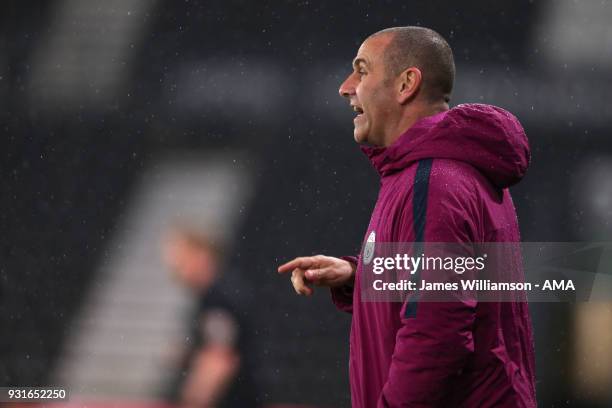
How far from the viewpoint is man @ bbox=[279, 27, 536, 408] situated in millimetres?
1016

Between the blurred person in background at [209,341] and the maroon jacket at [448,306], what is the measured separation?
1.12 metres

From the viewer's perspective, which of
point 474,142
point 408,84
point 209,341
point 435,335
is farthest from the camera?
point 209,341

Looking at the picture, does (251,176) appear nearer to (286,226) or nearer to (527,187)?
(286,226)

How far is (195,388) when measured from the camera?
2.30 metres

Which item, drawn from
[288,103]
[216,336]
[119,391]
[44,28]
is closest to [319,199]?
[288,103]

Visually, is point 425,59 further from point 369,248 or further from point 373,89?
point 369,248

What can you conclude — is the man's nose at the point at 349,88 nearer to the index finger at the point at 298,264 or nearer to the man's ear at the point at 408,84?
the man's ear at the point at 408,84

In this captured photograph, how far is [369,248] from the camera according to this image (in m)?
1.19

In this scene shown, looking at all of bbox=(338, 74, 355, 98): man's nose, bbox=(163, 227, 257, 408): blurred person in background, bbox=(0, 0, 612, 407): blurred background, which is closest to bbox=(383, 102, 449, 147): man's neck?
bbox=(338, 74, 355, 98): man's nose

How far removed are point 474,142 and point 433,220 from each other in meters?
0.17

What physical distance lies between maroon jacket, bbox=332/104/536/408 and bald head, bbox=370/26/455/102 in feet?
0.29

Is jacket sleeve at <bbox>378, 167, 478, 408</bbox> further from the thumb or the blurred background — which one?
the blurred background

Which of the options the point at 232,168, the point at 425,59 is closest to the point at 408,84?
Result: the point at 425,59

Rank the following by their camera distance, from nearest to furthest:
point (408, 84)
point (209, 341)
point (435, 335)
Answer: point (435, 335)
point (408, 84)
point (209, 341)
